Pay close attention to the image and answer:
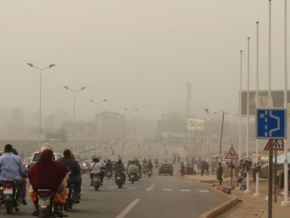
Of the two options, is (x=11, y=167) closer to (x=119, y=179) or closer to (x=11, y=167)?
(x=11, y=167)

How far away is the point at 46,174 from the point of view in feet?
41.5

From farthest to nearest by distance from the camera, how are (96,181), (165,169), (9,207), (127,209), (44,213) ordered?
(165,169) < (96,181) < (127,209) < (9,207) < (44,213)

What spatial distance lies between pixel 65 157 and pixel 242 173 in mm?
21373

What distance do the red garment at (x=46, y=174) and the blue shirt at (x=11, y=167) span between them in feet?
19.5

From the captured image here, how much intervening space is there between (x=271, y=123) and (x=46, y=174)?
5.20 meters

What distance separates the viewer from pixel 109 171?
52281mm

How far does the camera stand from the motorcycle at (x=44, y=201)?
503 inches

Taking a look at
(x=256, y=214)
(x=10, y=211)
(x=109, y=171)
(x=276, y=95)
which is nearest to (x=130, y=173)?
(x=109, y=171)

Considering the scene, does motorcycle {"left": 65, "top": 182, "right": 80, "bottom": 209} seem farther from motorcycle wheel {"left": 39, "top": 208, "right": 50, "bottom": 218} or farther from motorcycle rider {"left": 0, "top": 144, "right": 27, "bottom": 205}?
motorcycle wheel {"left": 39, "top": 208, "right": 50, "bottom": 218}

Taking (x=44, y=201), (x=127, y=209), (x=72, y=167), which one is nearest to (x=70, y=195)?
(x=72, y=167)

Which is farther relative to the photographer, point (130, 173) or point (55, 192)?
point (130, 173)

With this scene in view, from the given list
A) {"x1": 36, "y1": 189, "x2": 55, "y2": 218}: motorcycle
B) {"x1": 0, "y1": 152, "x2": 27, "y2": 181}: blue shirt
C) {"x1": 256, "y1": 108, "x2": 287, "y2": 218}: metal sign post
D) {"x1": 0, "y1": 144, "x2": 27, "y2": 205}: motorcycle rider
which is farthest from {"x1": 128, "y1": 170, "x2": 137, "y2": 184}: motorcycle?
{"x1": 36, "y1": 189, "x2": 55, "y2": 218}: motorcycle

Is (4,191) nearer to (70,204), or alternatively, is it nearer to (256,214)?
(70,204)

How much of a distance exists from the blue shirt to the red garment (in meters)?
5.94
